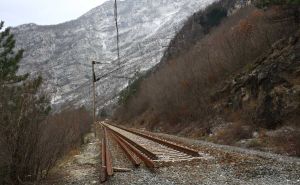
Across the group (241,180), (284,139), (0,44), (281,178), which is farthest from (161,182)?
(0,44)

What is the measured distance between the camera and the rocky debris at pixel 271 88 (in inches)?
727

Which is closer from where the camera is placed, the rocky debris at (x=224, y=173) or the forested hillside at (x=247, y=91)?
the rocky debris at (x=224, y=173)

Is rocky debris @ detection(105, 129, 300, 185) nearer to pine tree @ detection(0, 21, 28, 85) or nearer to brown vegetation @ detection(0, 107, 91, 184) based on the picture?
brown vegetation @ detection(0, 107, 91, 184)

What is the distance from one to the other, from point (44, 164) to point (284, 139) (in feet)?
30.3

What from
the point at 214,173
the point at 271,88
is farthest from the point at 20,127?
the point at 271,88

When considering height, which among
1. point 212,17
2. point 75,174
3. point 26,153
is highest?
point 212,17

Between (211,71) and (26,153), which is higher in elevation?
(211,71)

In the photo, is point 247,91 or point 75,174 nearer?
point 75,174

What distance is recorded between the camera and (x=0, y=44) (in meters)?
25.2

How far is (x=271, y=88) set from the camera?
21.1 metres

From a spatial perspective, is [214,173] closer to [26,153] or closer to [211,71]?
[26,153]

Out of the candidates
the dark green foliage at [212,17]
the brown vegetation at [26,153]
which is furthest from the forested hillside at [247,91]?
the dark green foliage at [212,17]

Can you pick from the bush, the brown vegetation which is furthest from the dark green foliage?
the brown vegetation

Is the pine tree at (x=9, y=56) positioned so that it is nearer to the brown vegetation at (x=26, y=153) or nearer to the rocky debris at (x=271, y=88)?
the rocky debris at (x=271, y=88)
